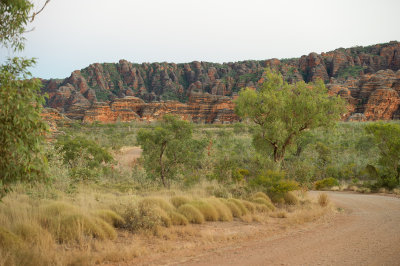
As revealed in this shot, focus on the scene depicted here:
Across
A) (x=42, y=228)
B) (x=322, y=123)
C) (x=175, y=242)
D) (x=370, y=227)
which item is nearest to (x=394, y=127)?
(x=322, y=123)

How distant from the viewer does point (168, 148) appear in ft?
51.9

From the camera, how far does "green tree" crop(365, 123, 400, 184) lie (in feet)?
62.8

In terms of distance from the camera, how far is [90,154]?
73.1ft

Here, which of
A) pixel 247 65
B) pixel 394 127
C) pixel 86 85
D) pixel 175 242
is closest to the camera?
pixel 175 242

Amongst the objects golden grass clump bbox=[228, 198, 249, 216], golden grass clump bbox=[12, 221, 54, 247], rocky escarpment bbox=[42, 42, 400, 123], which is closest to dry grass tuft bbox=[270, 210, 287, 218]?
golden grass clump bbox=[228, 198, 249, 216]

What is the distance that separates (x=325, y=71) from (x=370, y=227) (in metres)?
128

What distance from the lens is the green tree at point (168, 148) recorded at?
1568cm

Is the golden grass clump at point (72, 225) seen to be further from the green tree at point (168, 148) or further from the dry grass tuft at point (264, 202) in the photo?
the green tree at point (168, 148)

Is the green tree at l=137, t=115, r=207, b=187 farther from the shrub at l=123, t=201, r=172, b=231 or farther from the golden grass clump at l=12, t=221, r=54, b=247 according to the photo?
the golden grass clump at l=12, t=221, r=54, b=247

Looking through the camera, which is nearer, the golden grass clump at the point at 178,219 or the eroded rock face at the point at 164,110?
the golden grass clump at the point at 178,219

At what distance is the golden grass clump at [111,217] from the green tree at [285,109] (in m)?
9.97

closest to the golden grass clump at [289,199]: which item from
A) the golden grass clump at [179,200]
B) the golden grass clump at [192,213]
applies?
the golden grass clump at [179,200]

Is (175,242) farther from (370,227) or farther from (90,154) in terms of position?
(90,154)

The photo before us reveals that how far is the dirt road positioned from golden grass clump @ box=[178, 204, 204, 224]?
209 centimetres
